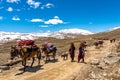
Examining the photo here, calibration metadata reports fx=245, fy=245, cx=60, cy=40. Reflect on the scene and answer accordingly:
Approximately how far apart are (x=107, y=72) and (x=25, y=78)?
8899 millimetres

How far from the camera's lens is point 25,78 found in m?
21.5

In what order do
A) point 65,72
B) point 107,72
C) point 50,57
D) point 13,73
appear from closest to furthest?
point 107,72
point 65,72
point 13,73
point 50,57

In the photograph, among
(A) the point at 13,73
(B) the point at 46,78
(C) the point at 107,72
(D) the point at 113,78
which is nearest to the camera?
(D) the point at 113,78

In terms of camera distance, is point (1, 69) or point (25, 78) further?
point (1, 69)

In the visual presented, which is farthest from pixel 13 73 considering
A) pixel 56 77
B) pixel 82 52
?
pixel 82 52

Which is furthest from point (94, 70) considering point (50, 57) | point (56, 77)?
point (50, 57)

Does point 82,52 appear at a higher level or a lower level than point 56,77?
higher

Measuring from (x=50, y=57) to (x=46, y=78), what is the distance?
13.9 meters

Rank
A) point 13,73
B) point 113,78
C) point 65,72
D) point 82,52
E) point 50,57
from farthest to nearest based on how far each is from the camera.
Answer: point 50,57 < point 82,52 < point 13,73 < point 65,72 < point 113,78

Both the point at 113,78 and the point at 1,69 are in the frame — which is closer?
the point at 113,78

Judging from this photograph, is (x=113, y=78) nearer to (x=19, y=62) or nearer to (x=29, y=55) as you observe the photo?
(x=29, y=55)

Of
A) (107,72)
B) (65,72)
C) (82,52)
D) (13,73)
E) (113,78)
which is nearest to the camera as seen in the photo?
(113,78)

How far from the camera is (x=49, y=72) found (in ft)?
73.8

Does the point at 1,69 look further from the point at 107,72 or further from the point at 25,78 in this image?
the point at 107,72
